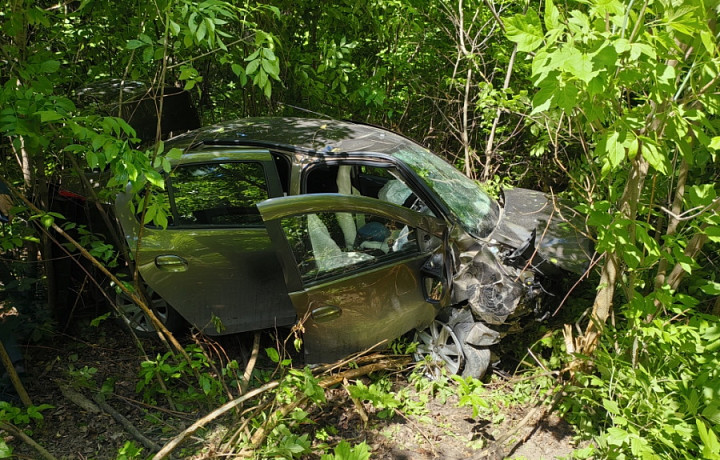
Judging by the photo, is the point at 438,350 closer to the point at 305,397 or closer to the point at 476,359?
the point at 476,359

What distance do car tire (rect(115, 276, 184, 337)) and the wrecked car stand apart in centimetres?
2

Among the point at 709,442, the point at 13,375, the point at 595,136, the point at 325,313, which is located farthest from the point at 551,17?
the point at 13,375

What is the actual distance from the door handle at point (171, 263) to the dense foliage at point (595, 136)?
478 millimetres

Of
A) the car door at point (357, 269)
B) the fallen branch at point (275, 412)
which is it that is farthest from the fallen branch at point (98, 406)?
the car door at point (357, 269)

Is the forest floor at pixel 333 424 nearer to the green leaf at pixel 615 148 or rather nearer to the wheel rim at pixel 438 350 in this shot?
the wheel rim at pixel 438 350

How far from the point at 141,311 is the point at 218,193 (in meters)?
1.27

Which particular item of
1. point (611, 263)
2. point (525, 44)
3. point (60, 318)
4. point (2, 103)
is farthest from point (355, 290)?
point (60, 318)

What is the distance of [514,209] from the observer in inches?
179

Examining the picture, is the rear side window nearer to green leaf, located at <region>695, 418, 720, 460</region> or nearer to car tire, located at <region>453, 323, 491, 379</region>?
car tire, located at <region>453, 323, 491, 379</region>

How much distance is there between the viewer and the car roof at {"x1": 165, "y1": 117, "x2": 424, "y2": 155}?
413cm

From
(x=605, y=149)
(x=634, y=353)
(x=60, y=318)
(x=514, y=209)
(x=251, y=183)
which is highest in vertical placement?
(x=605, y=149)

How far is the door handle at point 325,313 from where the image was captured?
3.50 meters

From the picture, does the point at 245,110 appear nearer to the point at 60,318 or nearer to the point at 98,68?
the point at 98,68

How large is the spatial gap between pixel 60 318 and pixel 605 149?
170 inches
